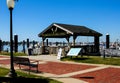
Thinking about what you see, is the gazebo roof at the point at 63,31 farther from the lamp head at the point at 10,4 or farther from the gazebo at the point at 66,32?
the lamp head at the point at 10,4

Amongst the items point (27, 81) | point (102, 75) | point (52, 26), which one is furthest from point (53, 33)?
point (27, 81)

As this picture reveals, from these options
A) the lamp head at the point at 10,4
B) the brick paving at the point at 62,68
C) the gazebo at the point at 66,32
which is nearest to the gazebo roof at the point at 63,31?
the gazebo at the point at 66,32

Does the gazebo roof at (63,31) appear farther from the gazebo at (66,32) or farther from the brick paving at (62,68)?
the brick paving at (62,68)

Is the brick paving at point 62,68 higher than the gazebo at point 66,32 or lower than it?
lower

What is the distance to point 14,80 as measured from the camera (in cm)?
1201

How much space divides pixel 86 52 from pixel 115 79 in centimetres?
1683

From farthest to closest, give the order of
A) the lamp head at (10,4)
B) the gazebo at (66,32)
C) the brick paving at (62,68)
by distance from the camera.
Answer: the gazebo at (66,32) < the brick paving at (62,68) < the lamp head at (10,4)

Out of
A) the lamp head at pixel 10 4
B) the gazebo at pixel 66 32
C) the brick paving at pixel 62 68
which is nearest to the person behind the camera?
the lamp head at pixel 10 4

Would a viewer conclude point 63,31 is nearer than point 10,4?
No

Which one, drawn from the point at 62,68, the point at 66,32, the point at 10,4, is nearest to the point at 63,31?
the point at 66,32

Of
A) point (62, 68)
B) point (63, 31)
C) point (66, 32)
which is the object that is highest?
point (63, 31)

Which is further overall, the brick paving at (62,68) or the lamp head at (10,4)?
the brick paving at (62,68)

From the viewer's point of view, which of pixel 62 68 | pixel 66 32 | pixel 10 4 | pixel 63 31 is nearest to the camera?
pixel 10 4

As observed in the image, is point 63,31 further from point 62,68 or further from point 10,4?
point 10,4
